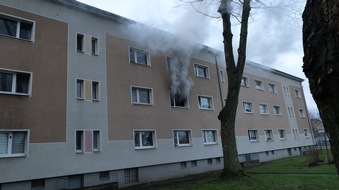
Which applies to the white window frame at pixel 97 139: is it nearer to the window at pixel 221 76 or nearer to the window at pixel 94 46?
the window at pixel 94 46

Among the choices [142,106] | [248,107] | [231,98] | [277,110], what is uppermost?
[277,110]

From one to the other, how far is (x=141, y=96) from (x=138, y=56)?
7.96 ft

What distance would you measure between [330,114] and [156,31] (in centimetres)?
1550

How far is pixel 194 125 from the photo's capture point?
1873 cm

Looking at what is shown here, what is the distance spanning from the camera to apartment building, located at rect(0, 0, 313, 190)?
38.0ft

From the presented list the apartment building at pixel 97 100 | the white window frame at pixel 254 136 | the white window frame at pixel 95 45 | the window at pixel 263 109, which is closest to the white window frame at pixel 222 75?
the apartment building at pixel 97 100

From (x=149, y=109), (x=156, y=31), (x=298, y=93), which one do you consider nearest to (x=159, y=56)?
(x=156, y=31)

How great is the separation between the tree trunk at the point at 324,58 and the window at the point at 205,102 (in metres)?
17.9

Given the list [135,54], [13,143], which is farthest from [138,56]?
[13,143]

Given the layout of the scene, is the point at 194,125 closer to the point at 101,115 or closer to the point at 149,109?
the point at 149,109

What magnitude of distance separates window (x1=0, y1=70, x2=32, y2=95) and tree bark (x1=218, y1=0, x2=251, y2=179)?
8151 millimetres

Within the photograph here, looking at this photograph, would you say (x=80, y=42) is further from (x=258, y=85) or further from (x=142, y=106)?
(x=258, y=85)

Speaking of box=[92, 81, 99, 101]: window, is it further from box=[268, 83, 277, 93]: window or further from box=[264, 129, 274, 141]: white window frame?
box=[268, 83, 277, 93]: window

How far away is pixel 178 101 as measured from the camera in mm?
18375
